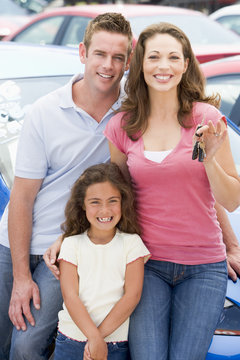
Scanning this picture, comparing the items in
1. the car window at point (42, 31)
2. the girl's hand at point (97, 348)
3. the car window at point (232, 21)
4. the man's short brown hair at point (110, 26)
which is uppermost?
the man's short brown hair at point (110, 26)

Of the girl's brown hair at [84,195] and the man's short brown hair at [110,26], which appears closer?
the girl's brown hair at [84,195]

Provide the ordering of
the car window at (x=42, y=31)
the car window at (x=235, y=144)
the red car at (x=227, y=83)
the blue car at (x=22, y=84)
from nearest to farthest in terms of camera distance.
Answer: the blue car at (x=22, y=84), the car window at (x=235, y=144), the red car at (x=227, y=83), the car window at (x=42, y=31)

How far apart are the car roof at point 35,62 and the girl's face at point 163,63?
42.8 inches

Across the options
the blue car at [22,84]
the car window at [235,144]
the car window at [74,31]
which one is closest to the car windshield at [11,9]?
the car window at [74,31]

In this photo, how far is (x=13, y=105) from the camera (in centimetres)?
320

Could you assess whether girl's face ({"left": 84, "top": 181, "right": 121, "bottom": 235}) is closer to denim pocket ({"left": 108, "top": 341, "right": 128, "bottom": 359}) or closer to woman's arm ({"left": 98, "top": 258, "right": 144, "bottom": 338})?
woman's arm ({"left": 98, "top": 258, "right": 144, "bottom": 338})

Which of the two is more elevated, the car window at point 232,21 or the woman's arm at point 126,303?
the woman's arm at point 126,303

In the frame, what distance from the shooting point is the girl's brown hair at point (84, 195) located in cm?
239

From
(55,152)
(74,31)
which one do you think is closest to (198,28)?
(74,31)

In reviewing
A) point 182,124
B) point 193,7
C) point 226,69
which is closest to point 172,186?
point 182,124

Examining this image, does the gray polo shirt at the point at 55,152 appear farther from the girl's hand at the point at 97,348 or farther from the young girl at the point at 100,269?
the girl's hand at the point at 97,348

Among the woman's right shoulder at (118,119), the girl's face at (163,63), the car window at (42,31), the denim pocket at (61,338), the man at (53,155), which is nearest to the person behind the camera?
the denim pocket at (61,338)

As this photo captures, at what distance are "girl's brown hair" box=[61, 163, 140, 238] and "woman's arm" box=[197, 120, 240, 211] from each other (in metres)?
0.36

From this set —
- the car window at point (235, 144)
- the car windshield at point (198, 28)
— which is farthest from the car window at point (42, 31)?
the car window at point (235, 144)
